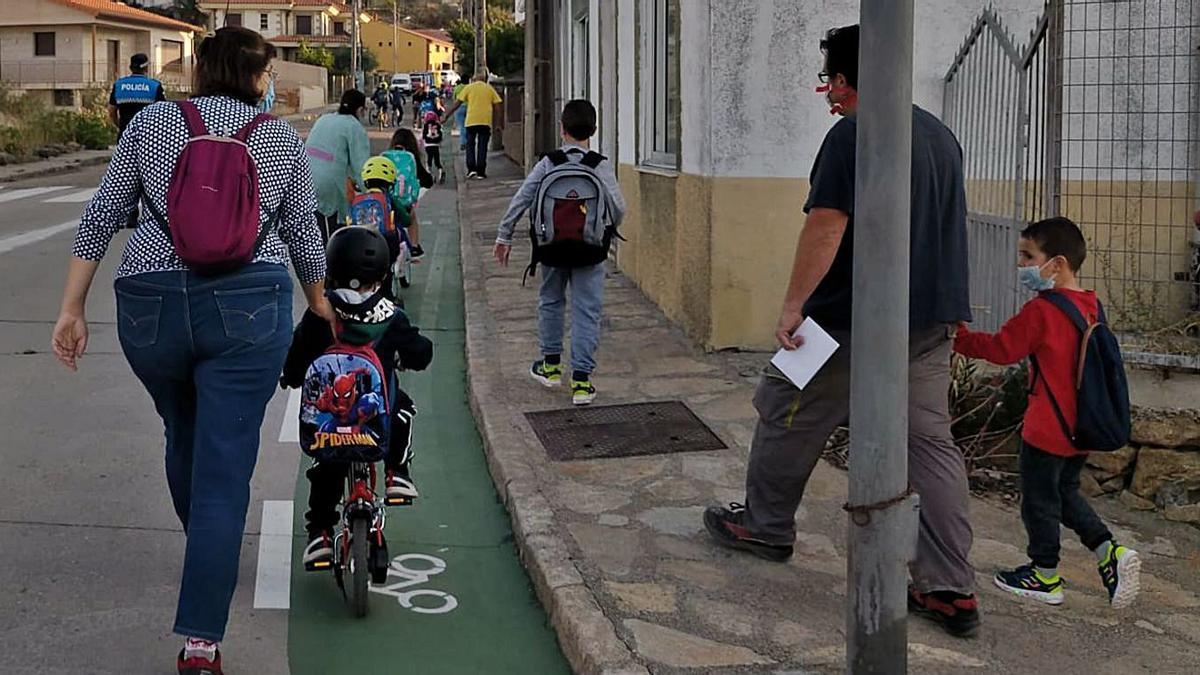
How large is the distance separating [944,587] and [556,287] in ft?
12.3

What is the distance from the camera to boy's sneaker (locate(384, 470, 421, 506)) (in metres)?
5.04

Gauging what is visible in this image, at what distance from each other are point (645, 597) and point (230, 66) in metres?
2.17

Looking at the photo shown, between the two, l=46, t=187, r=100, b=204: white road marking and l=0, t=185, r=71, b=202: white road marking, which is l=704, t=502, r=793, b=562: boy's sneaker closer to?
l=46, t=187, r=100, b=204: white road marking

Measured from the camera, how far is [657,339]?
9.27 metres

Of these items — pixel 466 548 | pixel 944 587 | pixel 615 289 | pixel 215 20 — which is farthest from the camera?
pixel 215 20

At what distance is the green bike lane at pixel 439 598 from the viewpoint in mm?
4512

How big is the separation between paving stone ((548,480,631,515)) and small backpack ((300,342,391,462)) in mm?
1330

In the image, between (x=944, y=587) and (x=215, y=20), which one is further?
(x=215, y=20)

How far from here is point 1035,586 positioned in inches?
189

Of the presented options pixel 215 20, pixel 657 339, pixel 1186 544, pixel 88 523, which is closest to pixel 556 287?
Answer: pixel 657 339

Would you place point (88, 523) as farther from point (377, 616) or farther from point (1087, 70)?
point (1087, 70)

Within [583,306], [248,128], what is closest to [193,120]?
[248,128]

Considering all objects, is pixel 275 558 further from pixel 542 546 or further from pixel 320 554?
pixel 542 546

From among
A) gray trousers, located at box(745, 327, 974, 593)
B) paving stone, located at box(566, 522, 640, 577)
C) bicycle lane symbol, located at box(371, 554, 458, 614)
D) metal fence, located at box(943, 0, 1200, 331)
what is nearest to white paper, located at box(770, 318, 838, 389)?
gray trousers, located at box(745, 327, 974, 593)
